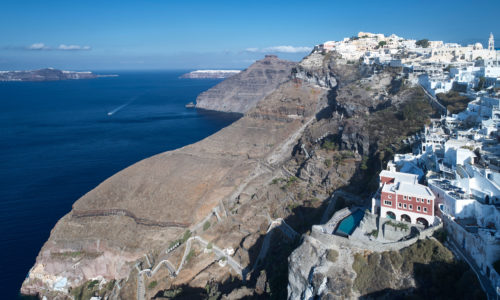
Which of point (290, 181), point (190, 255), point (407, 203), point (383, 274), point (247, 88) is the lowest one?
point (190, 255)

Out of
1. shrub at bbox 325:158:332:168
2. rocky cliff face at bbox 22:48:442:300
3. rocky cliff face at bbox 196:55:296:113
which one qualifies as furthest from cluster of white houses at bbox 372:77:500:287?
rocky cliff face at bbox 196:55:296:113

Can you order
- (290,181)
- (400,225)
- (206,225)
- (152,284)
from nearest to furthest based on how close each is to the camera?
(400,225) < (152,284) < (206,225) < (290,181)

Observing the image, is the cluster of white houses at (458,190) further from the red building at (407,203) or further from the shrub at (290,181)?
the shrub at (290,181)

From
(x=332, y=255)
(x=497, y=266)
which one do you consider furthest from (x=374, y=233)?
(x=497, y=266)

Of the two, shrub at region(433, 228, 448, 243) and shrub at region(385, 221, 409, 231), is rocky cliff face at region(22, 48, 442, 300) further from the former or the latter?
shrub at region(433, 228, 448, 243)

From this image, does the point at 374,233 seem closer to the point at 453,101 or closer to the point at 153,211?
the point at 453,101

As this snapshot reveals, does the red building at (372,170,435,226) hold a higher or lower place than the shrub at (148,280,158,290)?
higher
